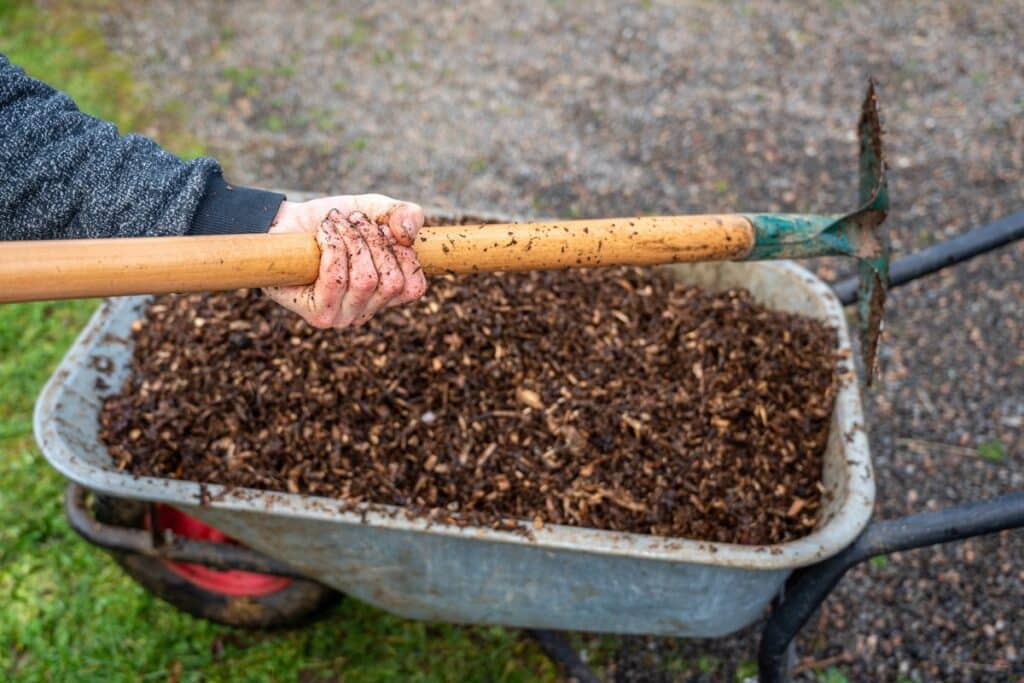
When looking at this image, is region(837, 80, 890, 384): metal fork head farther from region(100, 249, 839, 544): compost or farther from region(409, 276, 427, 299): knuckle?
region(409, 276, 427, 299): knuckle

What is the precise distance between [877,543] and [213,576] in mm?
1666

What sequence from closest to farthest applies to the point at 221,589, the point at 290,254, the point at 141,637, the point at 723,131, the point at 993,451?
the point at 290,254 → the point at 221,589 → the point at 141,637 → the point at 993,451 → the point at 723,131

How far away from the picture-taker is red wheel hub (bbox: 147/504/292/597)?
2.29 metres

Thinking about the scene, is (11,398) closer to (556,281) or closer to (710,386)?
(556,281)

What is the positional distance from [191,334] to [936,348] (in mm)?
2713

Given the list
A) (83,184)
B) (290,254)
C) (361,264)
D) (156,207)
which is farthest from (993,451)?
(83,184)

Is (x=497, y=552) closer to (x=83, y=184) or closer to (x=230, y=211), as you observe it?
(x=230, y=211)

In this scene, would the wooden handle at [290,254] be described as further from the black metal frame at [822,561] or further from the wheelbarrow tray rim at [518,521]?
the black metal frame at [822,561]

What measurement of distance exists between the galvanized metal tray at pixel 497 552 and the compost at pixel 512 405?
0.30 ft

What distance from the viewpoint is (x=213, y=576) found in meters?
2.34

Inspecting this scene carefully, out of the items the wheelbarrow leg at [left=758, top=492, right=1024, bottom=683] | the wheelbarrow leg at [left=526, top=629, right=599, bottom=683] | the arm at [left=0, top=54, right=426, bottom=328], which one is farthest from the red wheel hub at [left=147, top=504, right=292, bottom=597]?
the wheelbarrow leg at [left=758, top=492, right=1024, bottom=683]

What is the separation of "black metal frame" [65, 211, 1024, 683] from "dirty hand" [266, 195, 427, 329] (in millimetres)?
814

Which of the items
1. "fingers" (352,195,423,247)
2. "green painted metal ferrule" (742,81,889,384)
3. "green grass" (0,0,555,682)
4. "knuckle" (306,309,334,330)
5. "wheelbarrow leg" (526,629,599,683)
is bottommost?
"green grass" (0,0,555,682)

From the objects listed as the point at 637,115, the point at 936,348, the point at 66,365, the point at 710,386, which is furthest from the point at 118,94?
the point at 936,348
